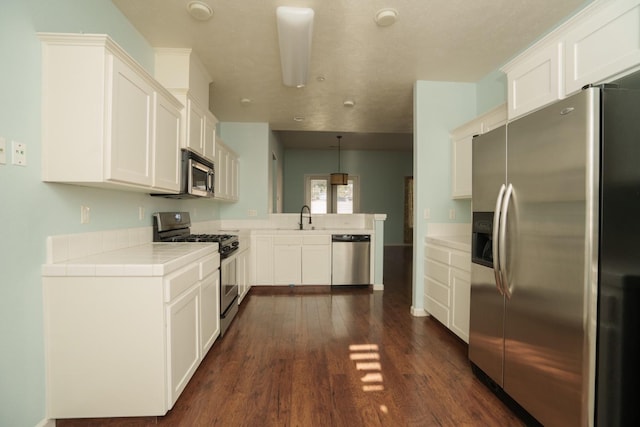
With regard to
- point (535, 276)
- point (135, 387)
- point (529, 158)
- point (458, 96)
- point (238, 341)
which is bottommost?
point (238, 341)

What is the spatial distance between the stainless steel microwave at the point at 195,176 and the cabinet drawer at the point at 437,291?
2486mm

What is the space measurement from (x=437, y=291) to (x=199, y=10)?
10.3 ft

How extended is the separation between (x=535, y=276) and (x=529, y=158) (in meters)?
0.62

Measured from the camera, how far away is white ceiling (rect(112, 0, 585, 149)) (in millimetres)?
2193

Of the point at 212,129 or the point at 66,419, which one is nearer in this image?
the point at 66,419

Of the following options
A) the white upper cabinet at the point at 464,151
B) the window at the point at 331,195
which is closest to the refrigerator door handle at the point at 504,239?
the white upper cabinet at the point at 464,151

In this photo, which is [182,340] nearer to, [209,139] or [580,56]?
[209,139]

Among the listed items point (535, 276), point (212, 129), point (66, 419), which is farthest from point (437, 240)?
point (66, 419)

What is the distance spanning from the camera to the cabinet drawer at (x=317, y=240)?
181 inches

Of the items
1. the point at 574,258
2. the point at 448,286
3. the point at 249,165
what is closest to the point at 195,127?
the point at 249,165

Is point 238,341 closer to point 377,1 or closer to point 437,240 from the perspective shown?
point 437,240

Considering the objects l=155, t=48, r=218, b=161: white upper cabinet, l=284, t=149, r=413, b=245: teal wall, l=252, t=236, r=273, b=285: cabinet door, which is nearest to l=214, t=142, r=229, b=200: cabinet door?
l=155, t=48, r=218, b=161: white upper cabinet

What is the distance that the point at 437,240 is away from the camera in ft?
10.2

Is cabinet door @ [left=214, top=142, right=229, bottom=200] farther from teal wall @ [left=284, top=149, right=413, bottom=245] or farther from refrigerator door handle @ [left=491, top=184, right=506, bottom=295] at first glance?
teal wall @ [left=284, top=149, right=413, bottom=245]
